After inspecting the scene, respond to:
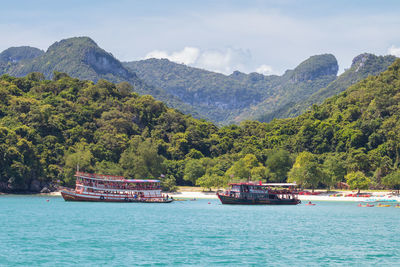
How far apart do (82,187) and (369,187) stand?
233 feet

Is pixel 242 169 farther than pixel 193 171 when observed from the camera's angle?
No

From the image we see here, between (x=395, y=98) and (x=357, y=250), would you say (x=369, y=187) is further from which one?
(x=357, y=250)

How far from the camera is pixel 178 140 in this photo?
161 m

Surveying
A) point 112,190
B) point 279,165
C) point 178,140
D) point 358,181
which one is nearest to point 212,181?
point 279,165

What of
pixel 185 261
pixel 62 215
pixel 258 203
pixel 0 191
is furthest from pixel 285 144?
pixel 185 261

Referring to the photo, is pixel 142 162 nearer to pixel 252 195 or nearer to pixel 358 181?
pixel 252 195

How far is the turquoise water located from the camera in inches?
1565

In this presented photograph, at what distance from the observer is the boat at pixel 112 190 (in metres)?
100

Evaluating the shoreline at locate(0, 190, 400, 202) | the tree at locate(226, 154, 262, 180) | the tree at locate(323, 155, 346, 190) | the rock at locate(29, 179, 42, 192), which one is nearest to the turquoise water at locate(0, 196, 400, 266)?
the shoreline at locate(0, 190, 400, 202)

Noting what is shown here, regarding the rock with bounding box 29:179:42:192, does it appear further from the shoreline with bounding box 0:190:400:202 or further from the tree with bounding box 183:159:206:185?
the tree with bounding box 183:159:206:185

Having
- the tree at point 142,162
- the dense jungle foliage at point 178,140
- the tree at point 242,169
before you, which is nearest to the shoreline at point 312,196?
the dense jungle foliage at point 178,140

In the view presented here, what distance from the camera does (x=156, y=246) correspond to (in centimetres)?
4581

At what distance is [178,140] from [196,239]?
11175cm

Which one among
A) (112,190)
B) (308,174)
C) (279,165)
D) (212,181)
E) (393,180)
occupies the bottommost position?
(112,190)
